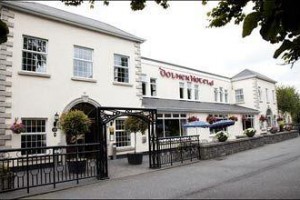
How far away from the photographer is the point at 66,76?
14742 mm

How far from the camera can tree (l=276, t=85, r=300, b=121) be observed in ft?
153

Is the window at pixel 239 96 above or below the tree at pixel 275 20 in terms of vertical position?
above

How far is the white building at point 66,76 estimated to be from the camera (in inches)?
504

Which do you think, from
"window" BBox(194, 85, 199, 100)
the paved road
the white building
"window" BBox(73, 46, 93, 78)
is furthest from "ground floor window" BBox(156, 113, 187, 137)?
the paved road

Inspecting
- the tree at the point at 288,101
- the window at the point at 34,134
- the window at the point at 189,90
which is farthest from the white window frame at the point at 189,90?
the tree at the point at 288,101

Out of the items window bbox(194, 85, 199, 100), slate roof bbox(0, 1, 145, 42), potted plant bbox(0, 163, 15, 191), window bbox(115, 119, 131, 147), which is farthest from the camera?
window bbox(194, 85, 199, 100)

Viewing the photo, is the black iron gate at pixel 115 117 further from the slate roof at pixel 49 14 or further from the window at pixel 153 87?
the window at pixel 153 87

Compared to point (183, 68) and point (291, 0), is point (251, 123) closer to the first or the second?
point (183, 68)

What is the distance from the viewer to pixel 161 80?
915 inches

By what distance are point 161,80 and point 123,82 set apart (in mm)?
6275

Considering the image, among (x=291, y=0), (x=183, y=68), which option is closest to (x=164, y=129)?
(x=183, y=68)

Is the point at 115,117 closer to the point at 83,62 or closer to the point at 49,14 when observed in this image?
the point at 83,62

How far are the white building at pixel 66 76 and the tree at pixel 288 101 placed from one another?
29594 millimetres

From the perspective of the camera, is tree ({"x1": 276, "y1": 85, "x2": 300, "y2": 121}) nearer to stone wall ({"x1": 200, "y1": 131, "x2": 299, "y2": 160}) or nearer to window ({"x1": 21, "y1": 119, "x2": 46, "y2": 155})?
stone wall ({"x1": 200, "y1": 131, "x2": 299, "y2": 160})
